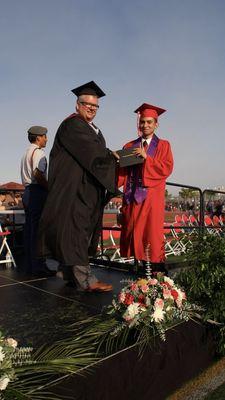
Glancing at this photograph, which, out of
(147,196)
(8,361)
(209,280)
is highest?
(147,196)

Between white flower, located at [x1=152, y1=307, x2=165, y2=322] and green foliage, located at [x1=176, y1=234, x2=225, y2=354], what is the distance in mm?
579

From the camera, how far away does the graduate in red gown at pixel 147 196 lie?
4016 mm

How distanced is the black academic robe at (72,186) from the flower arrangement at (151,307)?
3.22 feet

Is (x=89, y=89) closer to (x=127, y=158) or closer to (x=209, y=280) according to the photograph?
(x=127, y=158)

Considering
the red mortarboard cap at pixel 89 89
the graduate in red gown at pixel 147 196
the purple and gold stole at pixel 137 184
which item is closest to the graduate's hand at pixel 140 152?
the graduate in red gown at pixel 147 196

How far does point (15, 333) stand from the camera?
2588 millimetres

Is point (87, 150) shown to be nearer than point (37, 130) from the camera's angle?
Yes

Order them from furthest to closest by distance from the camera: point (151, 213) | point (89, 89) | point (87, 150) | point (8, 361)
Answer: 1. point (151, 213)
2. point (89, 89)
3. point (87, 150)
4. point (8, 361)

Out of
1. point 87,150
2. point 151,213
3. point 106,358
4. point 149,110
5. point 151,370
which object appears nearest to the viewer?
point 106,358

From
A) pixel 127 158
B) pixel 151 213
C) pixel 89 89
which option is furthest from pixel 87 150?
pixel 151 213

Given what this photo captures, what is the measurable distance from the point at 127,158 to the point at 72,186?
0.65m

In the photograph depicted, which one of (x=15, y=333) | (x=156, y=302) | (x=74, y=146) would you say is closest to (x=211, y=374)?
(x=156, y=302)

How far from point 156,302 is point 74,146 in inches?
67.1

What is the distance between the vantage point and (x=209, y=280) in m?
2.98
